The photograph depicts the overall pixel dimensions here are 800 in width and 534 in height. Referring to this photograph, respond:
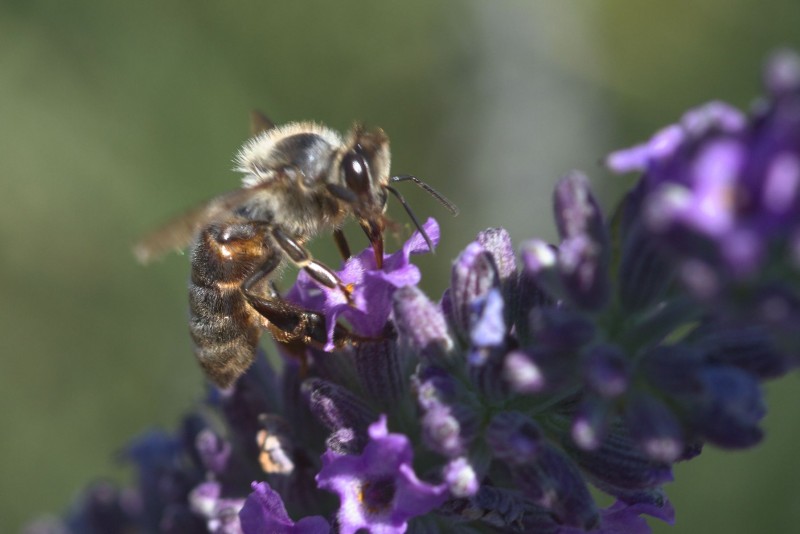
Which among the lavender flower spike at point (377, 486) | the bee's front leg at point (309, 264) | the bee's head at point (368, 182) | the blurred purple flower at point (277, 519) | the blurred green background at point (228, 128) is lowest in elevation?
the blurred purple flower at point (277, 519)

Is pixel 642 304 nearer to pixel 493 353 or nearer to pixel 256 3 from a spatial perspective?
pixel 493 353

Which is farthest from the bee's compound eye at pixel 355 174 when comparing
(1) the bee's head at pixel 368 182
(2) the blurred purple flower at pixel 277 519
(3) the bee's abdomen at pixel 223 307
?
(2) the blurred purple flower at pixel 277 519

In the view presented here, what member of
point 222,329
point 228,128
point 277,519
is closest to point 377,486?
point 277,519

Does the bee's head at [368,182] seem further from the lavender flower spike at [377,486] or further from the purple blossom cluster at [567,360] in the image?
the lavender flower spike at [377,486]

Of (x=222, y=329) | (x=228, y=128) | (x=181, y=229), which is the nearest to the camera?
(x=181, y=229)

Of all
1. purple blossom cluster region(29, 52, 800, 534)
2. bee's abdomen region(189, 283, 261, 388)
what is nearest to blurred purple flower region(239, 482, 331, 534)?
purple blossom cluster region(29, 52, 800, 534)

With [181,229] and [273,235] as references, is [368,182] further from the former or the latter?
[181,229]
